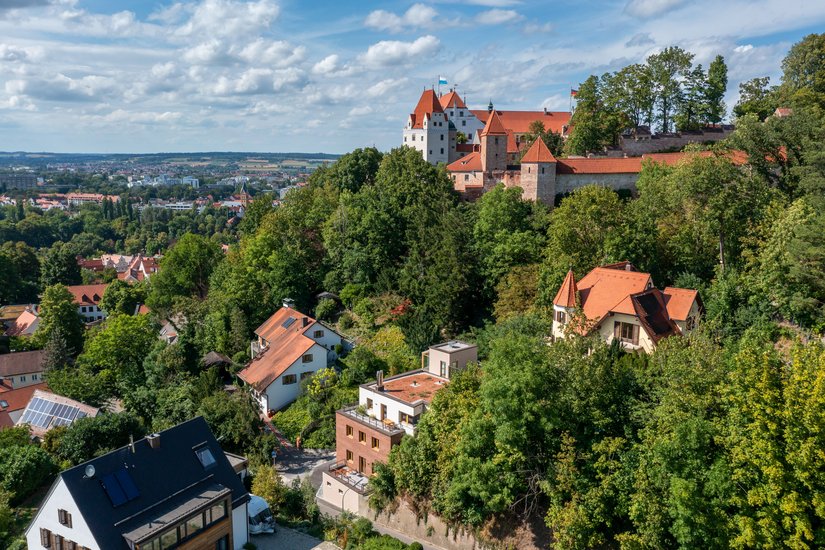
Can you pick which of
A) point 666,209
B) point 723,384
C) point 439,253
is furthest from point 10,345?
point 723,384

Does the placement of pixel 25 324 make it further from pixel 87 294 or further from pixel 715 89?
pixel 715 89

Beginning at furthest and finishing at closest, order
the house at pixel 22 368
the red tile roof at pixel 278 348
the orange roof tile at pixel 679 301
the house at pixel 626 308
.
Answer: the house at pixel 22 368
the red tile roof at pixel 278 348
the orange roof tile at pixel 679 301
the house at pixel 626 308

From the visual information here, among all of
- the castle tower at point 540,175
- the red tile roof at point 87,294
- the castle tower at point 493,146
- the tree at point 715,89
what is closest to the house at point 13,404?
the red tile roof at point 87,294

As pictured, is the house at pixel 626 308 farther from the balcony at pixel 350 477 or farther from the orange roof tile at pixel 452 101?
the orange roof tile at pixel 452 101

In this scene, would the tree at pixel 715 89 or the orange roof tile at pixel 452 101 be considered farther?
the orange roof tile at pixel 452 101

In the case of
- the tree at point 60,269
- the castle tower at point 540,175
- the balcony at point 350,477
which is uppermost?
the castle tower at point 540,175

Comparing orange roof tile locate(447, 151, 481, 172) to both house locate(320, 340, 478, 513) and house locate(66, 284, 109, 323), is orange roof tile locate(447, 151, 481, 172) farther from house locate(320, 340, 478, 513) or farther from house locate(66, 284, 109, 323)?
house locate(66, 284, 109, 323)
